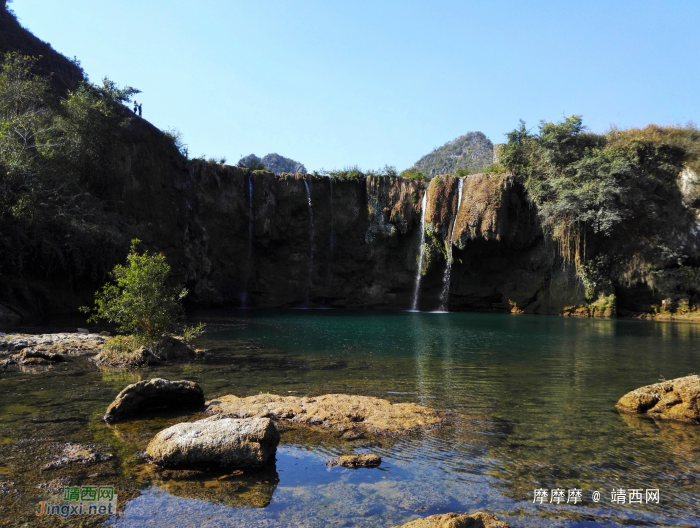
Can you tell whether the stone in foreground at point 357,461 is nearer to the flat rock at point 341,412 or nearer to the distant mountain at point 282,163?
the flat rock at point 341,412

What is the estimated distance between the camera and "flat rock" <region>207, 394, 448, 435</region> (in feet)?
23.2

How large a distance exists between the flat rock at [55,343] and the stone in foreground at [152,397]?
20.0ft

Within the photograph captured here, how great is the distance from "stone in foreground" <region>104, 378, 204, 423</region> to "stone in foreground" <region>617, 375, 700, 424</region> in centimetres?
712

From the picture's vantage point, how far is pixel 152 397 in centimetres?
764

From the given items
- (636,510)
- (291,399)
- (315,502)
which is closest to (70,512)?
(315,502)

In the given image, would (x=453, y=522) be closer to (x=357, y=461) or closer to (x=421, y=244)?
(x=357, y=461)

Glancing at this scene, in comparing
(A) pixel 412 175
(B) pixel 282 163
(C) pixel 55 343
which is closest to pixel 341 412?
(C) pixel 55 343

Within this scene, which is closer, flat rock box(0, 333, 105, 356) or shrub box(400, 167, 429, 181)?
flat rock box(0, 333, 105, 356)

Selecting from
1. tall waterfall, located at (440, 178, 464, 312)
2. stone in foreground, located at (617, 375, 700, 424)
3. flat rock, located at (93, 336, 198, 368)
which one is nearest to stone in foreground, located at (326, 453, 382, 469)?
stone in foreground, located at (617, 375, 700, 424)

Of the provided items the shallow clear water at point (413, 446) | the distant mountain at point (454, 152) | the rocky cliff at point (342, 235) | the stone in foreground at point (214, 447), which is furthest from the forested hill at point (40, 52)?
the distant mountain at point (454, 152)

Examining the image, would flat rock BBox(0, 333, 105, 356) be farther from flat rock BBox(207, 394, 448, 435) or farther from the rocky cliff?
the rocky cliff

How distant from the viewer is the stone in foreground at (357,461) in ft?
18.3

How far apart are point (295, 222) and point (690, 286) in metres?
25.3

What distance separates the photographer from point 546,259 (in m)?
32.9
